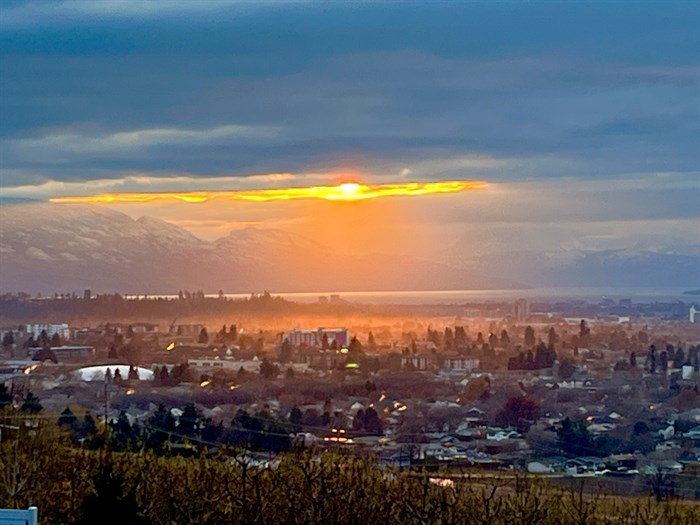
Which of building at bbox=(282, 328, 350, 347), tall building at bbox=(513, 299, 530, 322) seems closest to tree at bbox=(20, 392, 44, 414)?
building at bbox=(282, 328, 350, 347)

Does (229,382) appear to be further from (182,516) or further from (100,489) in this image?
(100,489)

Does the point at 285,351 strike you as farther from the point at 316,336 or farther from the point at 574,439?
the point at 574,439

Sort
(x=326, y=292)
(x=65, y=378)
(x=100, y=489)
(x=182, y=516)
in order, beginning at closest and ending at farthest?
(x=100, y=489)
(x=182, y=516)
(x=65, y=378)
(x=326, y=292)

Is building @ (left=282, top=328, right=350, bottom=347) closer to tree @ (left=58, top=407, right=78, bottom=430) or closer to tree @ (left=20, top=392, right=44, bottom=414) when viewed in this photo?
tree @ (left=20, top=392, right=44, bottom=414)

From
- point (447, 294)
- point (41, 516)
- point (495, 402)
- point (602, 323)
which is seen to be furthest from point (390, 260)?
point (41, 516)

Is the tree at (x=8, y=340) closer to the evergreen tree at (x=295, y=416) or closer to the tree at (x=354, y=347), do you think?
the tree at (x=354, y=347)
